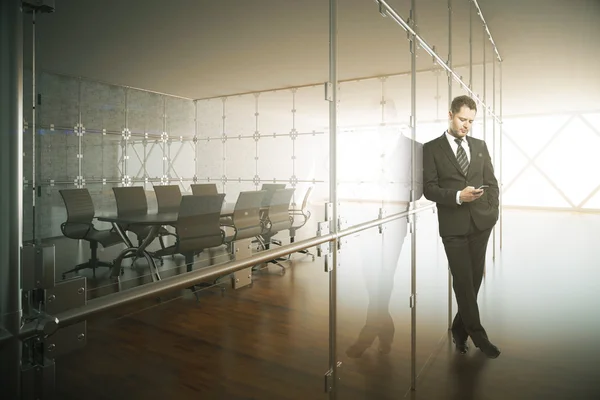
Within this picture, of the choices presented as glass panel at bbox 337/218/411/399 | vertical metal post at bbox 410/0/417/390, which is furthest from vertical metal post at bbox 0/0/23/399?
vertical metal post at bbox 410/0/417/390

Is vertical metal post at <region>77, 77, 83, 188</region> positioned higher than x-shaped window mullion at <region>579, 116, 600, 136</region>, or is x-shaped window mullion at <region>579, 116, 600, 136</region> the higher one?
x-shaped window mullion at <region>579, 116, 600, 136</region>

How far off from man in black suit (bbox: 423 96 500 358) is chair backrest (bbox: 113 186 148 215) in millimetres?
2647

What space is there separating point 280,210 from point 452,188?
2129mm

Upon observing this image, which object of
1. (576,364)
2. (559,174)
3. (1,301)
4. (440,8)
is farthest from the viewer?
(559,174)

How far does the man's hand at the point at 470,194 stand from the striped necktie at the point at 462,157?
9.1 inches

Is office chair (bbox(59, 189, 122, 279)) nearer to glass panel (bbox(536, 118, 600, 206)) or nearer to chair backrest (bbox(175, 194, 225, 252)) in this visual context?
chair backrest (bbox(175, 194, 225, 252))

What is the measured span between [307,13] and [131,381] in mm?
2185

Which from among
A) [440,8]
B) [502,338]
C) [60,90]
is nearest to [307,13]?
[60,90]

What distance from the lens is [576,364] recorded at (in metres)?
3.21

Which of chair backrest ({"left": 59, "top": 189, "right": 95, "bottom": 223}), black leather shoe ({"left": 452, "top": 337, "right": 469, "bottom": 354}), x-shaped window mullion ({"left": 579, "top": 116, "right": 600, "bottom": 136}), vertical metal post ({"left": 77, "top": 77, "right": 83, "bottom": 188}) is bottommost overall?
black leather shoe ({"left": 452, "top": 337, "right": 469, "bottom": 354})

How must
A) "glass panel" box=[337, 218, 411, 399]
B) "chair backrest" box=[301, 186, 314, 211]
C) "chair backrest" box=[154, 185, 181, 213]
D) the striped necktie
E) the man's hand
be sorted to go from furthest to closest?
the striped necktie, the man's hand, "glass panel" box=[337, 218, 411, 399], "chair backrest" box=[301, 186, 314, 211], "chair backrest" box=[154, 185, 181, 213]

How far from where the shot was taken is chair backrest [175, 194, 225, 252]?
1.14m

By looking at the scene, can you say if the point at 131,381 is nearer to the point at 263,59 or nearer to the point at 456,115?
the point at 263,59

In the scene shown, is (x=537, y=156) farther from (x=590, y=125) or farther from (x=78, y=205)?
(x=78, y=205)
